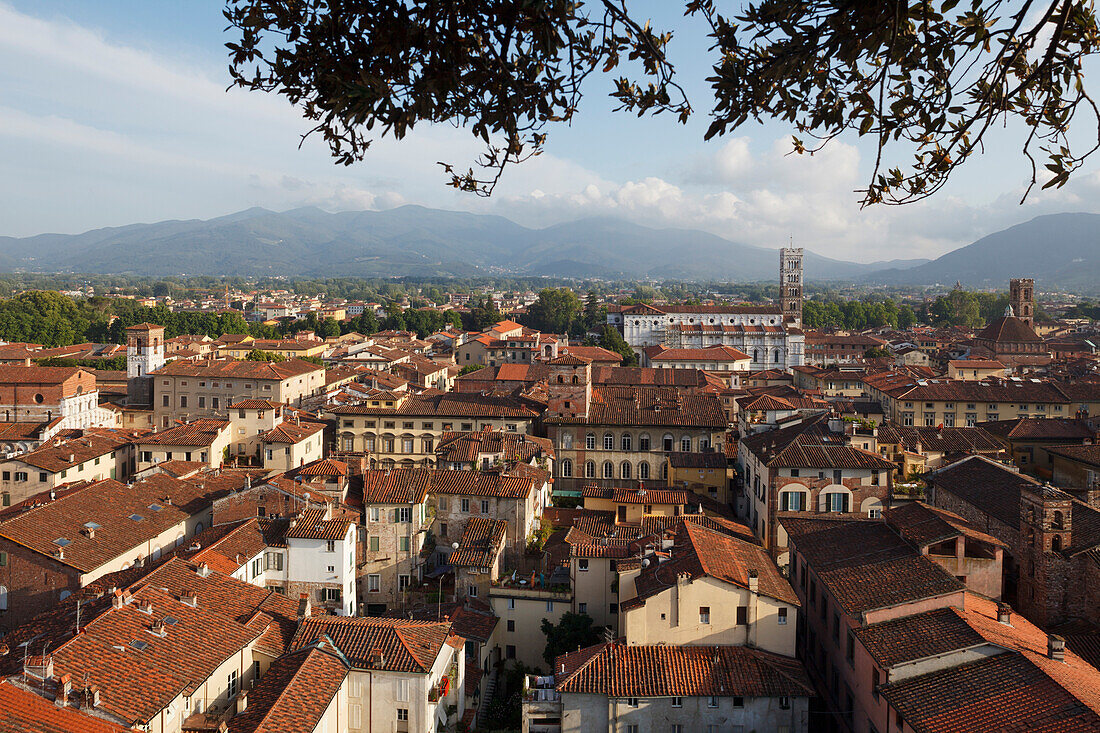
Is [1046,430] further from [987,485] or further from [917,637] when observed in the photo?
[917,637]

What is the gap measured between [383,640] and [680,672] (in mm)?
6907

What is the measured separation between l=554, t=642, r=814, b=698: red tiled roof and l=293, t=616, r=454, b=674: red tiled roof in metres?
3.06

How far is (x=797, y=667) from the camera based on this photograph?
18.2 metres

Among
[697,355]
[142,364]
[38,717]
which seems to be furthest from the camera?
[697,355]

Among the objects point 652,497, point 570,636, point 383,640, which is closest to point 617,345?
point 652,497

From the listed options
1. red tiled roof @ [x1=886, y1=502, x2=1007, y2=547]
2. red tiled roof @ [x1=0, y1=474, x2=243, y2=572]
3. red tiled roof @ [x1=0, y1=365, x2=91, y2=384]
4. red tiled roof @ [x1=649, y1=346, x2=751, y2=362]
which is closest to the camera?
red tiled roof @ [x1=886, y1=502, x2=1007, y2=547]

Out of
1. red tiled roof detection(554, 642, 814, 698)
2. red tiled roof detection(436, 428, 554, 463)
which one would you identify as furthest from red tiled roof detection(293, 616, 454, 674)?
red tiled roof detection(436, 428, 554, 463)

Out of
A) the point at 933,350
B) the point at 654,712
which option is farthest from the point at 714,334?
the point at 654,712

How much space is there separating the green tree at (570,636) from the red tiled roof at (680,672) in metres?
2.72

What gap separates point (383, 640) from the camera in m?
18.0

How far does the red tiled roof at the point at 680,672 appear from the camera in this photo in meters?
17.0

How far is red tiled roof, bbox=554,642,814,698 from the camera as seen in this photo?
17000mm

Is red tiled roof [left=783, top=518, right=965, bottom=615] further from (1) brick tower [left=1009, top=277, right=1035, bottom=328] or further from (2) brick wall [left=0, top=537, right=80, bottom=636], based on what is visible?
(1) brick tower [left=1009, top=277, right=1035, bottom=328]

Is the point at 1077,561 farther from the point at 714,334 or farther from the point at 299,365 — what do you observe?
the point at 714,334
